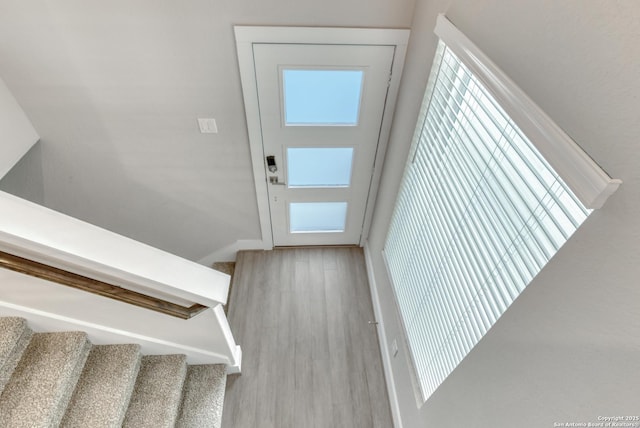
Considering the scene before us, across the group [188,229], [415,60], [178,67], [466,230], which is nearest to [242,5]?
[178,67]

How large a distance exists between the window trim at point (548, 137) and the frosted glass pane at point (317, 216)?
1909 mm

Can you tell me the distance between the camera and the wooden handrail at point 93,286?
3.98ft

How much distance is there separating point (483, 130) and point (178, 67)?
1684 mm

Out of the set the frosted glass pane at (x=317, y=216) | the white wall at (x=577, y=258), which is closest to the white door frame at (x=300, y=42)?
the frosted glass pane at (x=317, y=216)

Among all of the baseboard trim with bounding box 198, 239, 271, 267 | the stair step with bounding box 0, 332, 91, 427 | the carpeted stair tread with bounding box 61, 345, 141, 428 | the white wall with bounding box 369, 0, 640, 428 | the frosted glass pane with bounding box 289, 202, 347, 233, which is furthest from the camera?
the baseboard trim with bounding box 198, 239, 271, 267

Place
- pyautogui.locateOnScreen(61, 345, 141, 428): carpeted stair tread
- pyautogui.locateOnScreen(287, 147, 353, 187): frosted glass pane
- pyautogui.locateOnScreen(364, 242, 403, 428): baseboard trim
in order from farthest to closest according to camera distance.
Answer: pyautogui.locateOnScreen(287, 147, 353, 187): frosted glass pane, pyautogui.locateOnScreen(364, 242, 403, 428): baseboard trim, pyautogui.locateOnScreen(61, 345, 141, 428): carpeted stair tread

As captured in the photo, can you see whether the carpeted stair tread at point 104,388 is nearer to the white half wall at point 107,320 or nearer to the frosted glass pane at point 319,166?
the white half wall at point 107,320

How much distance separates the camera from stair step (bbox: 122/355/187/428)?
174 centimetres

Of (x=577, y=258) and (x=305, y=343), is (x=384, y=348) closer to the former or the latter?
(x=305, y=343)

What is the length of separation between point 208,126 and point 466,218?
1728 mm

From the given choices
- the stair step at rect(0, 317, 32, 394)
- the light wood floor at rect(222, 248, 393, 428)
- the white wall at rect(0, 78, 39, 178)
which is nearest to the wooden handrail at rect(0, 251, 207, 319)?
the stair step at rect(0, 317, 32, 394)

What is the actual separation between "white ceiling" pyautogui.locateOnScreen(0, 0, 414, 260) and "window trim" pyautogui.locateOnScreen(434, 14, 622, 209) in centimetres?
103

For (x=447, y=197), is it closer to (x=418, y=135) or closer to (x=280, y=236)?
(x=418, y=135)

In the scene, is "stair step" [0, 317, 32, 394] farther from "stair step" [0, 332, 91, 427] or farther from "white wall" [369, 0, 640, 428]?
"white wall" [369, 0, 640, 428]
